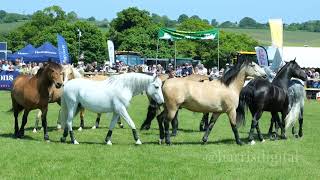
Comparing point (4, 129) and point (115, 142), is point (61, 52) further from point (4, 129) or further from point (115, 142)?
point (115, 142)

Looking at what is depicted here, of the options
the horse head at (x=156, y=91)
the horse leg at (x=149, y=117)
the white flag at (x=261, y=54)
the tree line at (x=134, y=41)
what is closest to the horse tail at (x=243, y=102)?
the horse leg at (x=149, y=117)

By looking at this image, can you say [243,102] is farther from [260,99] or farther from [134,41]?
[134,41]

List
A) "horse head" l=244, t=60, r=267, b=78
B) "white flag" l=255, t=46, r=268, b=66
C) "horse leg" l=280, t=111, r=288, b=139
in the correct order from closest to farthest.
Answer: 1. "horse head" l=244, t=60, r=267, b=78
2. "horse leg" l=280, t=111, r=288, b=139
3. "white flag" l=255, t=46, r=268, b=66

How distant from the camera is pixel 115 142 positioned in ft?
44.8

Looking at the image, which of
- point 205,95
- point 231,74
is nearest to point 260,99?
point 231,74

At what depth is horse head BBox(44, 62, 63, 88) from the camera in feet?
44.0

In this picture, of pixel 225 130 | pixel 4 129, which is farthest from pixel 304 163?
pixel 4 129

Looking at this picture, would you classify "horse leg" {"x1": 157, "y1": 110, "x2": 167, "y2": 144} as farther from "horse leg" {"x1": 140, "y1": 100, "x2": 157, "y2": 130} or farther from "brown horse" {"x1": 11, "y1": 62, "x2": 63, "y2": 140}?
"brown horse" {"x1": 11, "y1": 62, "x2": 63, "y2": 140}

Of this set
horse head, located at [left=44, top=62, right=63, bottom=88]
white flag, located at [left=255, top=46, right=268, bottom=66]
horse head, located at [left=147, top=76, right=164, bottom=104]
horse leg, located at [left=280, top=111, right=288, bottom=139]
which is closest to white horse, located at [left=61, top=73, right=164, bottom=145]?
horse head, located at [left=147, top=76, right=164, bottom=104]

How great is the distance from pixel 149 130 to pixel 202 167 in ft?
19.8

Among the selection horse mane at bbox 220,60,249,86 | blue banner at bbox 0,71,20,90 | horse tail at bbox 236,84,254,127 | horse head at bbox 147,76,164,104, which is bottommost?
blue banner at bbox 0,71,20,90

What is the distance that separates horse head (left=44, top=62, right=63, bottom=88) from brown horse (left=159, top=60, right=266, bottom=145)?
2532 mm

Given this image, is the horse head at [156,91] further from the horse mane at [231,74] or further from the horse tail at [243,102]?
the horse tail at [243,102]

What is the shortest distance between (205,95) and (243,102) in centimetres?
145
